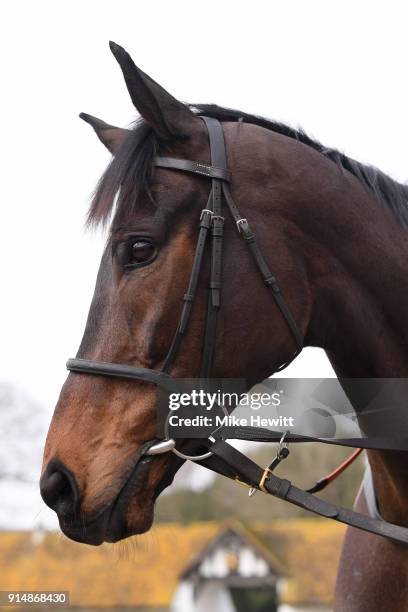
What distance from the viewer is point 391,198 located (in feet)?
13.7

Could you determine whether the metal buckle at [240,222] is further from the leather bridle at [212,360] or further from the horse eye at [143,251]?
the horse eye at [143,251]

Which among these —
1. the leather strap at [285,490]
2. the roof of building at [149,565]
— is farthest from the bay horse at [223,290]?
the roof of building at [149,565]

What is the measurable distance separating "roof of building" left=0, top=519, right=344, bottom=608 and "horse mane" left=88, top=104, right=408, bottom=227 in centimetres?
2966

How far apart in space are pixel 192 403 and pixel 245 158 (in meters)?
1.29

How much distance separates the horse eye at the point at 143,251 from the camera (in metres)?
3.67

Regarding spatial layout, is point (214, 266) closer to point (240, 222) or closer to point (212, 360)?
point (240, 222)

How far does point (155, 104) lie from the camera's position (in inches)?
148

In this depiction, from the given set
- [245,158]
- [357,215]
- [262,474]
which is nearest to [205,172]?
[245,158]

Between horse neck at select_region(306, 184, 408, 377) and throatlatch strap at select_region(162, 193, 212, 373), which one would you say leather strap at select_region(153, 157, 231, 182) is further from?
horse neck at select_region(306, 184, 408, 377)

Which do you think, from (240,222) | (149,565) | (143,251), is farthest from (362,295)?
(149,565)

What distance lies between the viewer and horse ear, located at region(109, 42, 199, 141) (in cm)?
362

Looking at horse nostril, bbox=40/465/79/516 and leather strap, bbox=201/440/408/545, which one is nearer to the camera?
horse nostril, bbox=40/465/79/516

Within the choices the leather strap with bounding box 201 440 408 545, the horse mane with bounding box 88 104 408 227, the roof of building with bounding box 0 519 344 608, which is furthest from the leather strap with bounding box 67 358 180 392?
the roof of building with bounding box 0 519 344 608

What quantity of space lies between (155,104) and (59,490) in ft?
6.21
